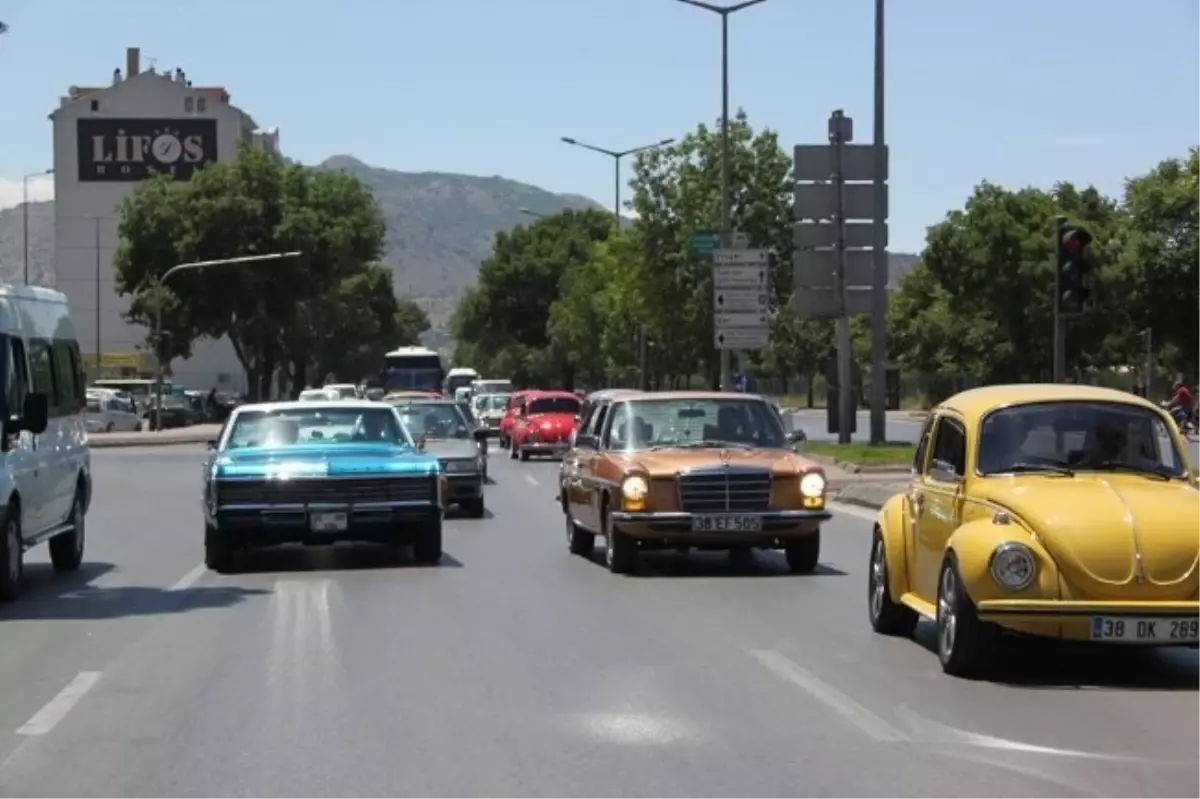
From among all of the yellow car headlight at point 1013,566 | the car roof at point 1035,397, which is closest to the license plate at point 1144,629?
the yellow car headlight at point 1013,566

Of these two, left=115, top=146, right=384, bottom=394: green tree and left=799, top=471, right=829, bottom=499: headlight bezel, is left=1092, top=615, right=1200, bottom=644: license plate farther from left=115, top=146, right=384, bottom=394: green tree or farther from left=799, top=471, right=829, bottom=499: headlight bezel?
left=115, top=146, right=384, bottom=394: green tree

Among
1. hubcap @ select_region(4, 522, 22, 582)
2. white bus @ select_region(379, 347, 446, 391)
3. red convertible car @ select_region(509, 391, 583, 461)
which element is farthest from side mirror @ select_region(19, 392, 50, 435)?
white bus @ select_region(379, 347, 446, 391)

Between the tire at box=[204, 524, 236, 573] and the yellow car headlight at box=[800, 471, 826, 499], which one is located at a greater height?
the yellow car headlight at box=[800, 471, 826, 499]

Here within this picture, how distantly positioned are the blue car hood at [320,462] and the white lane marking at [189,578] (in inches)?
38.0

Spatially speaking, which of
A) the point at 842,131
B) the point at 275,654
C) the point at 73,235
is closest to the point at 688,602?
the point at 275,654

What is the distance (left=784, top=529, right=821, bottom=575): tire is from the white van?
21.0 feet

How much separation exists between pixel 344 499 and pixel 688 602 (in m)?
3.94

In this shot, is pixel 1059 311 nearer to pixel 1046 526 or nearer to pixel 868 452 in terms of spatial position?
pixel 1046 526

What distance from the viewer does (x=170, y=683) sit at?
435 inches

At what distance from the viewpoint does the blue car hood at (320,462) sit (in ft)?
57.5

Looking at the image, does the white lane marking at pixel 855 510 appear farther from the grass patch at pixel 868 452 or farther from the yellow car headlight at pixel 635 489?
the yellow car headlight at pixel 635 489

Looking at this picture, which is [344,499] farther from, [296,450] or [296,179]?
[296,179]

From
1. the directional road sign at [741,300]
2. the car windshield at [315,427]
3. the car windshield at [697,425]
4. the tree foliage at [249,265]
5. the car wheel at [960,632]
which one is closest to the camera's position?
the car wheel at [960,632]

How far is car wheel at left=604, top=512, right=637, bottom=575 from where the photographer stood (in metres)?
17.1
